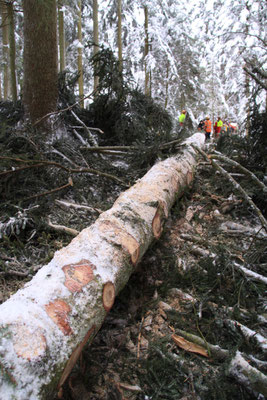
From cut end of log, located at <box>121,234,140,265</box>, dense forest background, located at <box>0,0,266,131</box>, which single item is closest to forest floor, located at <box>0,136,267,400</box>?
cut end of log, located at <box>121,234,140,265</box>

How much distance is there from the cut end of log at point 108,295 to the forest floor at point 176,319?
11.9 inches

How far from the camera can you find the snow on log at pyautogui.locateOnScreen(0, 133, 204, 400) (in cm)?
97

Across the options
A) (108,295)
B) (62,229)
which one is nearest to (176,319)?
(108,295)

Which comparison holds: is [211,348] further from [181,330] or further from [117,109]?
[117,109]

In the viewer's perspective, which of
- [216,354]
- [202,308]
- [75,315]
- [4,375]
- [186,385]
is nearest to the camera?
[4,375]

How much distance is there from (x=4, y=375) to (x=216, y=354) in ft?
3.76

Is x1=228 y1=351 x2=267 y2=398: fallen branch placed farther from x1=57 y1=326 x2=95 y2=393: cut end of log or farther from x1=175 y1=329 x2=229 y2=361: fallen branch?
x1=57 y1=326 x2=95 y2=393: cut end of log

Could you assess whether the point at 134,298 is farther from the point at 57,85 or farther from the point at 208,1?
the point at 208,1

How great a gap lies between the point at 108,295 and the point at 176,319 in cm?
56

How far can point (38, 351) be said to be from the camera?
1.02 m

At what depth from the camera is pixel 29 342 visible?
1026mm

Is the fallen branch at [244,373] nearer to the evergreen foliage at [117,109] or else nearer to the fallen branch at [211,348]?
the fallen branch at [211,348]

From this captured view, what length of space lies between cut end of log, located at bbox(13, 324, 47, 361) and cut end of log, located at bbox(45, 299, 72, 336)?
0.09 metres

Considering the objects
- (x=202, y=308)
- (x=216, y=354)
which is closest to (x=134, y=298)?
(x=202, y=308)
